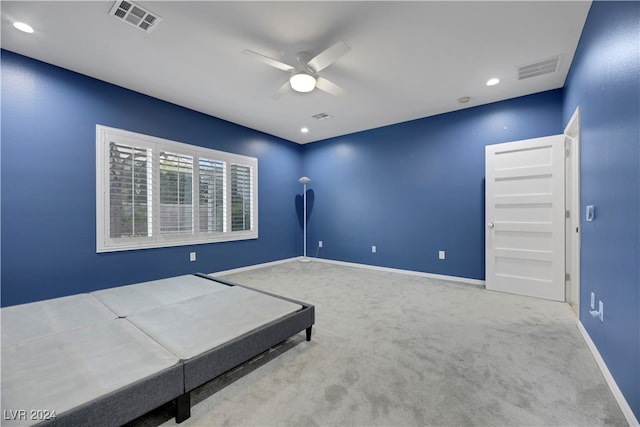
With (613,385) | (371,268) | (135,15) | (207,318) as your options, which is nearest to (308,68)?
(135,15)

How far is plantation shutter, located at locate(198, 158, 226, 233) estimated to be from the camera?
4.25m

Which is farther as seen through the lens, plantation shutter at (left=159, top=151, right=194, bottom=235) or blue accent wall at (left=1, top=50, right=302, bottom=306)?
plantation shutter at (left=159, top=151, right=194, bottom=235)

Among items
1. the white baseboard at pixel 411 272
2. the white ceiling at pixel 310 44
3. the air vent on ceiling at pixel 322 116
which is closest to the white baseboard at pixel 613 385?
the white baseboard at pixel 411 272

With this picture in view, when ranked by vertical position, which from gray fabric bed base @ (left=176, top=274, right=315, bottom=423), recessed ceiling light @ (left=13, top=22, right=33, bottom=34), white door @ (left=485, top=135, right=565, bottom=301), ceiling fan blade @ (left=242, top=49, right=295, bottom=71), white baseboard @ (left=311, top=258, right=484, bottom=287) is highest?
recessed ceiling light @ (left=13, top=22, right=33, bottom=34)

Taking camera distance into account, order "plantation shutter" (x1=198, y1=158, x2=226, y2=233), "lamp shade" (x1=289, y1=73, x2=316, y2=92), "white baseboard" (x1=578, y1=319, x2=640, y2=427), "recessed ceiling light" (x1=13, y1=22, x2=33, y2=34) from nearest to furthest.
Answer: "white baseboard" (x1=578, y1=319, x2=640, y2=427) < "recessed ceiling light" (x1=13, y1=22, x2=33, y2=34) < "lamp shade" (x1=289, y1=73, x2=316, y2=92) < "plantation shutter" (x1=198, y1=158, x2=226, y2=233)

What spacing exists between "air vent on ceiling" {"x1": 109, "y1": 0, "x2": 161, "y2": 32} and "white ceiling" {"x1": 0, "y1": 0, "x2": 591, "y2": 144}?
0.05 meters

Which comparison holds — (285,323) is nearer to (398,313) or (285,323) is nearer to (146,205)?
(398,313)

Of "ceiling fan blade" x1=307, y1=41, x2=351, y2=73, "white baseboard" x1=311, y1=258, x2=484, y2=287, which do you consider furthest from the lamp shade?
"white baseboard" x1=311, y1=258, x2=484, y2=287

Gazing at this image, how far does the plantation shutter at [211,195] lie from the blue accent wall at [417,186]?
2126mm

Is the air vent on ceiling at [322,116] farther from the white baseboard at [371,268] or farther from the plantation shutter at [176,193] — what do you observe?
the white baseboard at [371,268]

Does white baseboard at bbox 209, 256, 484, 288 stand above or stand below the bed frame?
below

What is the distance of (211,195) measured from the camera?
4395 mm

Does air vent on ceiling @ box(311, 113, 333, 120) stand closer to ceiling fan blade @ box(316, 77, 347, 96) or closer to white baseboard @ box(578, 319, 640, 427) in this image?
ceiling fan blade @ box(316, 77, 347, 96)

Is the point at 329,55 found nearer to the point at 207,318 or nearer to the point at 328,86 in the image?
the point at 328,86
